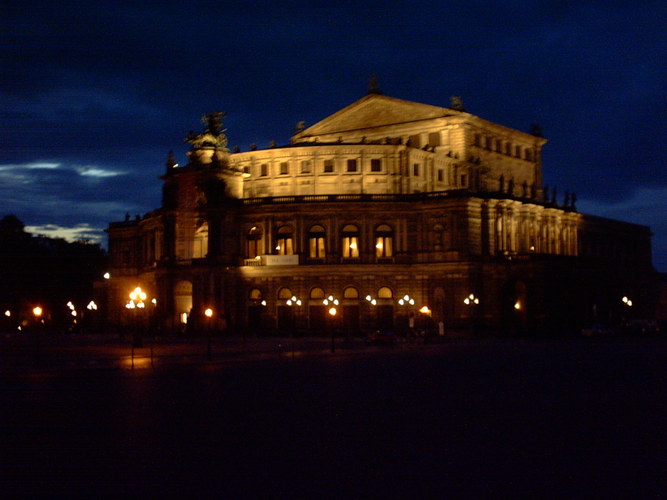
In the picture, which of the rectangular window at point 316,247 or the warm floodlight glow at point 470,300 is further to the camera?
the rectangular window at point 316,247

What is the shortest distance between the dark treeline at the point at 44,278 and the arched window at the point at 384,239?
56348mm

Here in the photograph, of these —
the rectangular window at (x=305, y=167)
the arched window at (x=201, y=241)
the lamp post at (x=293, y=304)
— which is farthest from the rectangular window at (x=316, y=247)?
the arched window at (x=201, y=241)

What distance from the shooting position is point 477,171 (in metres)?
107

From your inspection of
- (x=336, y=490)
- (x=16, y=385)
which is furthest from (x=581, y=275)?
(x=336, y=490)

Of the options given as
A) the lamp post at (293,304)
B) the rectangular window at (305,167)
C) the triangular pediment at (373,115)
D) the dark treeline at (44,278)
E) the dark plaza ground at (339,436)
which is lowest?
the dark plaza ground at (339,436)

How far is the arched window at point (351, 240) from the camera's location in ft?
311

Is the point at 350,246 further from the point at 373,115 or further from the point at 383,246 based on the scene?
the point at 373,115

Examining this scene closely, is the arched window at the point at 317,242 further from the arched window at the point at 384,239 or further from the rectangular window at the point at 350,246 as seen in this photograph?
the arched window at the point at 384,239

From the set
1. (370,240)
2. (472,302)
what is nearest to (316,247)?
(370,240)

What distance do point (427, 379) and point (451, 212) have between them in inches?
2419

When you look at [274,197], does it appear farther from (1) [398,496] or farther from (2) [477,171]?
(1) [398,496]

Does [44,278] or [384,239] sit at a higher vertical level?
[384,239]

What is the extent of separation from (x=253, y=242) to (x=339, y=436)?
8021cm

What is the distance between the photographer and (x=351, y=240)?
95125 mm
